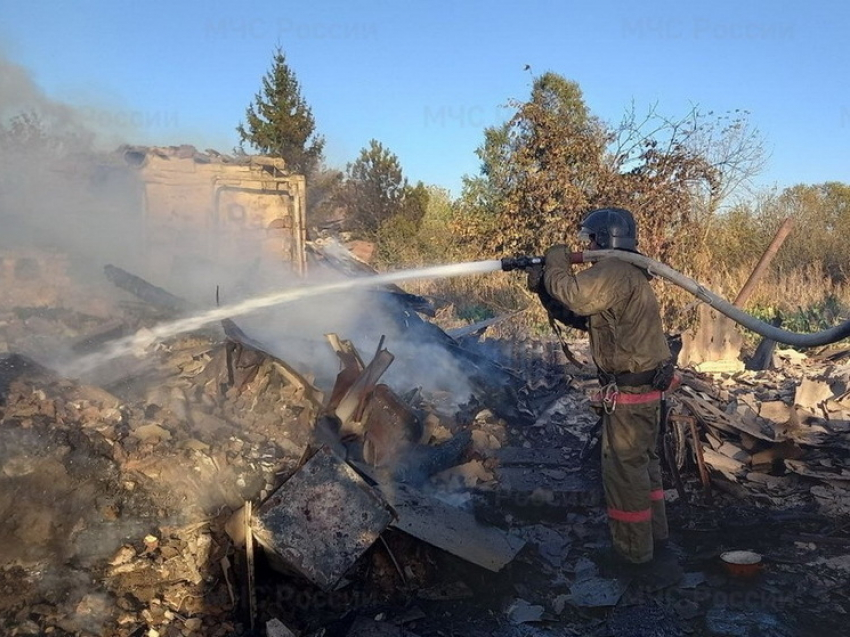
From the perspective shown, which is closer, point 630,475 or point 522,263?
point 630,475

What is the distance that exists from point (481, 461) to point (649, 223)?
26.5ft

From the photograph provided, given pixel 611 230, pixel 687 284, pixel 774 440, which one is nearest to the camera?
pixel 611 230

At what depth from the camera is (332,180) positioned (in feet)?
83.5

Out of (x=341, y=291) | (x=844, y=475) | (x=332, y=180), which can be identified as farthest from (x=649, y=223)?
(x=332, y=180)

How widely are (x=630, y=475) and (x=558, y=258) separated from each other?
148 cm

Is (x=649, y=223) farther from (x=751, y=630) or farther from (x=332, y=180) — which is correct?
(x=332, y=180)

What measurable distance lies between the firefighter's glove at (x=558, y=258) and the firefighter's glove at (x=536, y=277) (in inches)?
5.3

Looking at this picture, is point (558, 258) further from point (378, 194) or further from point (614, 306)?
point (378, 194)

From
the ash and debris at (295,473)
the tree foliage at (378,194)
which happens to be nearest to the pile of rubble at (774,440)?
the ash and debris at (295,473)

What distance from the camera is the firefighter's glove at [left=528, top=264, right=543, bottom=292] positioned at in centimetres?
455

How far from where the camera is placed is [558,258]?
442 centimetres

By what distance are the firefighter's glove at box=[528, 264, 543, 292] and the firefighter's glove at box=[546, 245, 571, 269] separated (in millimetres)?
134

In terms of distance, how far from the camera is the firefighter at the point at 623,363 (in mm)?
4297

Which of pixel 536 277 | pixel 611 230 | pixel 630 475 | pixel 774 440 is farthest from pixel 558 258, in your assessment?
pixel 774 440
